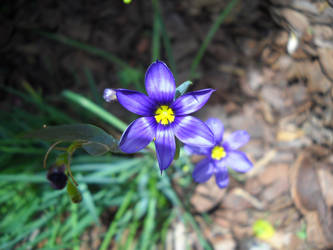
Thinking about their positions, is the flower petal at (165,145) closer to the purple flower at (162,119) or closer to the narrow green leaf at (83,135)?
the purple flower at (162,119)

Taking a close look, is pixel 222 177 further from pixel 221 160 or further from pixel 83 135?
pixel 83 135

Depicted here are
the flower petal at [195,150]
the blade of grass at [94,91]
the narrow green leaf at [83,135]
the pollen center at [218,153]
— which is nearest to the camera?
the narrow green leaf at [83,135]

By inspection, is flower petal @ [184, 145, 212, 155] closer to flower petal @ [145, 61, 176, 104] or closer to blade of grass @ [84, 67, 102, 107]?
flower petal @ [145, 61, 176, 104]

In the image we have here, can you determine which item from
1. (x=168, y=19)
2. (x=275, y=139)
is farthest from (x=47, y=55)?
(x=275, y=139)

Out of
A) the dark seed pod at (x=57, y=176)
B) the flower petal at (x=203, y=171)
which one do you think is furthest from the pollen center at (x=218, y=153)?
the dark seed pod at (x=57, y=176)

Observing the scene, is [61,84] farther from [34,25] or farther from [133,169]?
[133,169]

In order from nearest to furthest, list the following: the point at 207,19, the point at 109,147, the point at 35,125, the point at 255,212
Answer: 1. the point at 109,147
2. the point at 35,125
3. the point at 255,212
4. the point at 207,19
